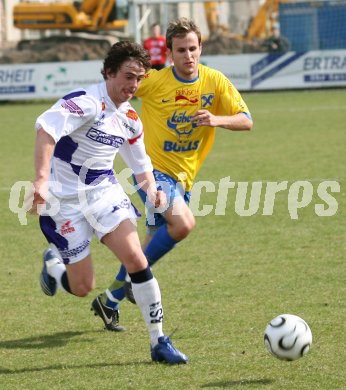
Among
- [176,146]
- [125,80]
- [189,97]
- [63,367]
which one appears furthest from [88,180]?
[189,97]

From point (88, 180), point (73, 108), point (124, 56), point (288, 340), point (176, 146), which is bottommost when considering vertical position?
point (288, 340)

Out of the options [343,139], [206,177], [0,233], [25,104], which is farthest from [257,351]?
[25,104]

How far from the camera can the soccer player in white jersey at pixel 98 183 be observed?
216 inches

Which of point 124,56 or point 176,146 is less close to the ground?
point 124,56

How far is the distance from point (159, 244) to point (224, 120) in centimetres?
101

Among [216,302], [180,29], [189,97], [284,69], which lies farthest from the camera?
[284,69]

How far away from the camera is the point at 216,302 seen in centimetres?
692

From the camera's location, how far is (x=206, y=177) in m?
13.2

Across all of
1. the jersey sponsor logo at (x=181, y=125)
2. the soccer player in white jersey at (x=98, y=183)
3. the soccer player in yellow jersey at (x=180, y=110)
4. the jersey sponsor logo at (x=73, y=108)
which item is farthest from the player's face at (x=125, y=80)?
the jersey sponsor logo at (x=181, y=125)

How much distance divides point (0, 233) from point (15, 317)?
3.30 metres

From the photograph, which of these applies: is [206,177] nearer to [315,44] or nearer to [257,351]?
[257,351]

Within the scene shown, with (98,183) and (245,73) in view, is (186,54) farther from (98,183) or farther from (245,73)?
(245,73)

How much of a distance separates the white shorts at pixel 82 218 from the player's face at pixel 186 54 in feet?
4.95

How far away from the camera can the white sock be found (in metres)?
5.55
